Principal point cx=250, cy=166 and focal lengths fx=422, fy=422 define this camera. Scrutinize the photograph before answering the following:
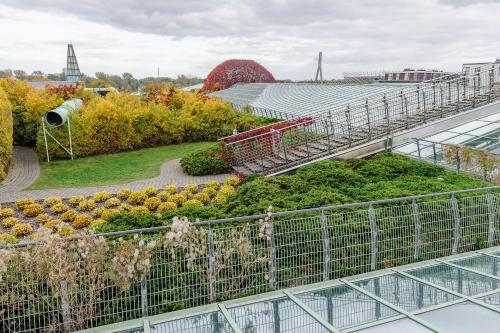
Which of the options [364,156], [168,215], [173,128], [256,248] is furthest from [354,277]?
[173,128]

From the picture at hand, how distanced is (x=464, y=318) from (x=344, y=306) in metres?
1.36

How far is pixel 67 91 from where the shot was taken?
77.8 ft

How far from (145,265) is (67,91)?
21176 mm

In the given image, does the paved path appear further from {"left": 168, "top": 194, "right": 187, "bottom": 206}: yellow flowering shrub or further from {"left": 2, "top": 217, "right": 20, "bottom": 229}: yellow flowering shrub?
{"left": 2, "top": 217, "right": 20, "bottom": 229}: yellow flowering shrub

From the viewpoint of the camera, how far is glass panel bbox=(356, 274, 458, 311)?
527 cm

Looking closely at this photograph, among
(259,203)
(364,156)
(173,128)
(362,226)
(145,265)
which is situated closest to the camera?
(145,265)

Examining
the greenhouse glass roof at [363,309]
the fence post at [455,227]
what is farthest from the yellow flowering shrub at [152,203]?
the fence post at [455,227]

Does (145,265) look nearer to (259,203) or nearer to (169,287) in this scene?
(169,287)

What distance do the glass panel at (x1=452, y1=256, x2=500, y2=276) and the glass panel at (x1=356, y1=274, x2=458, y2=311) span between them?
47.9 inches

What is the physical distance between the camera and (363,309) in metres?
5.21

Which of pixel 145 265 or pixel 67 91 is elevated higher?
pixel 67 91

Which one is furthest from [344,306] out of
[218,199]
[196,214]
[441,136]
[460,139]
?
[441,136]

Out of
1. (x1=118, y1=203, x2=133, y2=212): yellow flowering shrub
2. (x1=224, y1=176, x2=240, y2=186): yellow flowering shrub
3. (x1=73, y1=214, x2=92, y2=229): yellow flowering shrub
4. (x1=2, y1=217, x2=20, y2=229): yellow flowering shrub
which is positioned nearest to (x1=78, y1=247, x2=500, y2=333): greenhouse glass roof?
(x1=73, y1=214, x2=92, y2=229): yellow flowering shrub

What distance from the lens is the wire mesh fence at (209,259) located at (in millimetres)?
5051
